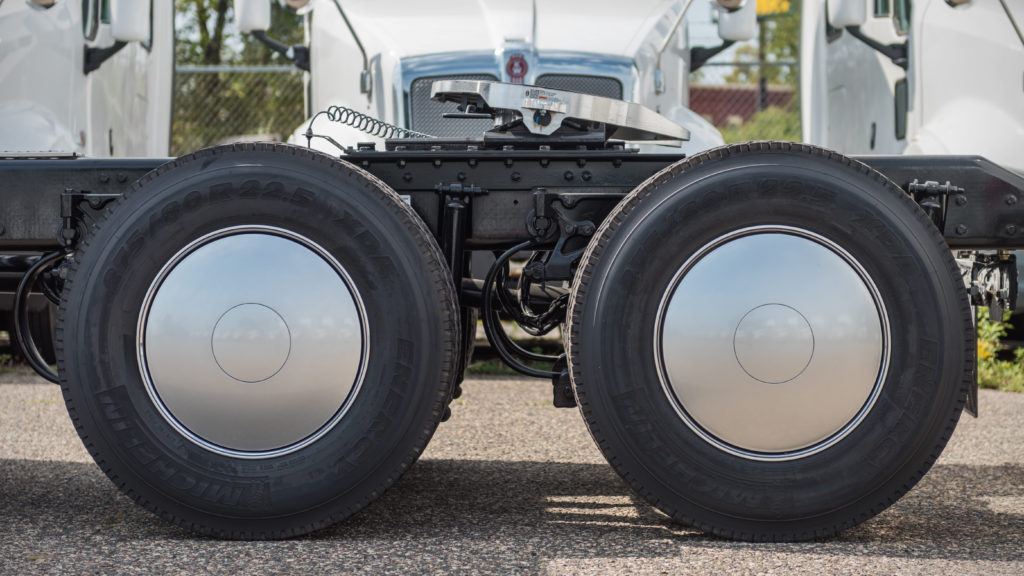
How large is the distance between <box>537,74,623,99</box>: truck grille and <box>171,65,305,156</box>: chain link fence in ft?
27.0

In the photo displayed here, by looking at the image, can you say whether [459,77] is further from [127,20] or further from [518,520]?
[518,520]

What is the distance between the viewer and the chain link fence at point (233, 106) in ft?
44.7

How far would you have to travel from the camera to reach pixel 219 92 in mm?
13695

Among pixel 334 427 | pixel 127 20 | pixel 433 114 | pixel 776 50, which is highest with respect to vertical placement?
pixel 776 50

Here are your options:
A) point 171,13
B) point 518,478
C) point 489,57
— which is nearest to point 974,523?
point 518,478

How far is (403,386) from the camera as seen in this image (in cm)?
312

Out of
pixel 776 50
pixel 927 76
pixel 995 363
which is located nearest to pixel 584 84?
pixel 927 76

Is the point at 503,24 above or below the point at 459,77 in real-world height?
above

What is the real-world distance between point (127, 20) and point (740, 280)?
3558 mm

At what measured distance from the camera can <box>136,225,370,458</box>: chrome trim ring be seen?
10.2 ft

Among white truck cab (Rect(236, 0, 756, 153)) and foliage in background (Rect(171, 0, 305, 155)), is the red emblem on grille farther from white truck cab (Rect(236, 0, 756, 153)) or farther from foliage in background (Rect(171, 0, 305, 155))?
foliage in background (Rect(171, 0, 305, 155))

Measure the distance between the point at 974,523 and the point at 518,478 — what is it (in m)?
1.44

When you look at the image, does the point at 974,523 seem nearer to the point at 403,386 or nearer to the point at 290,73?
the point at 403,386

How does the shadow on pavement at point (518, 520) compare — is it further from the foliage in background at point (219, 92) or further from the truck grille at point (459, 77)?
the foliage in background at point (219, 92)
